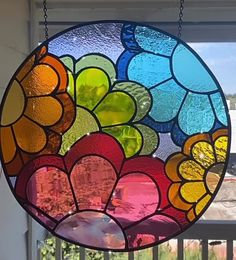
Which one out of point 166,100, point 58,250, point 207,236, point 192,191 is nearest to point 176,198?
point 192,191

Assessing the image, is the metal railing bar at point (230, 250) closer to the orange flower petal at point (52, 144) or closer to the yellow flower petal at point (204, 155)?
the yellow flower petal at point (204, 155)

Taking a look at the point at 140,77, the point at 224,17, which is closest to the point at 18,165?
the point at 140,77

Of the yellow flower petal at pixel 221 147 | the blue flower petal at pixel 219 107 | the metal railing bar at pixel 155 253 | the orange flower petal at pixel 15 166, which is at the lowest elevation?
the metal railing bar at pixel 155 253

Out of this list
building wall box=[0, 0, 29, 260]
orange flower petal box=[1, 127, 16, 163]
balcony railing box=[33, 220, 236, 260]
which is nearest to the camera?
orange flower petal box=[1, 127, 16, 163]

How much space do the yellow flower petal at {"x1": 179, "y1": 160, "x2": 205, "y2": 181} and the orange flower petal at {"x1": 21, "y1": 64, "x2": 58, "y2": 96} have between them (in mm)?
392

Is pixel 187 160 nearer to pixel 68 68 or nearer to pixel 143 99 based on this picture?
pixel 143 99

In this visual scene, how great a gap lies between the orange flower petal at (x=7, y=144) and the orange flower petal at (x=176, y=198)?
41cm

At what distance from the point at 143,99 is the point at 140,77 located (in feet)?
0.19

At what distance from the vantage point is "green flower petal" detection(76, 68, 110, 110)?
1.12 m

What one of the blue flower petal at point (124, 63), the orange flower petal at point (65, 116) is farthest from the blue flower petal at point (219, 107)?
the orange flower petal at point (65, 116)

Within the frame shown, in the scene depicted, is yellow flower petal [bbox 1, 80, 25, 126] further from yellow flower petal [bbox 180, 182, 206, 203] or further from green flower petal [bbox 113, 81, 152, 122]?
yellow flower petal [bbox 180, 182, 206, 203]

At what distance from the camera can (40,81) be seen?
1.13 metres

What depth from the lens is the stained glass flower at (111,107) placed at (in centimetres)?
112

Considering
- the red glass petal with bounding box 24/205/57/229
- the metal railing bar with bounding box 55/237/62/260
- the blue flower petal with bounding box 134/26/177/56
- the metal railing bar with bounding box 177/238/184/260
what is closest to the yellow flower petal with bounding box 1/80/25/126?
the red glass petal with bounding box 24/205/57/229
